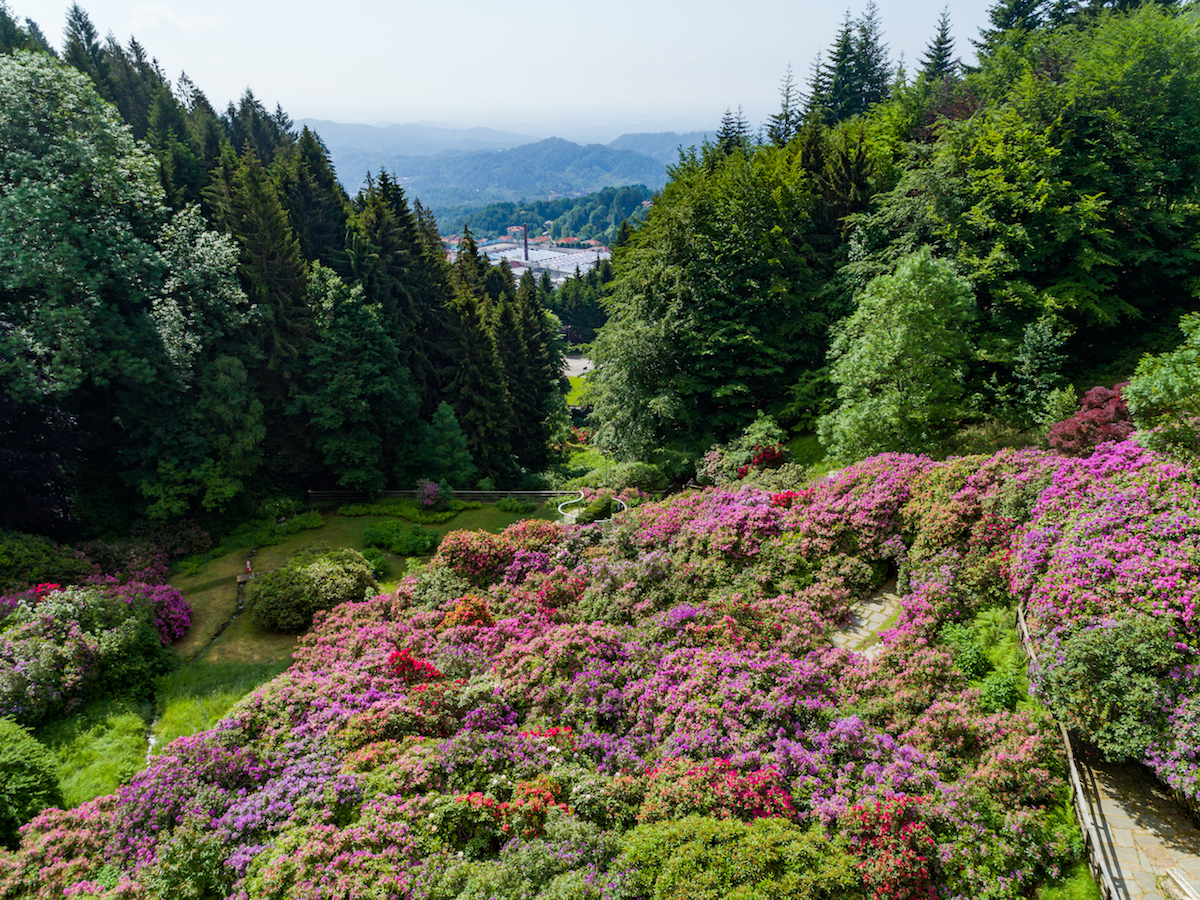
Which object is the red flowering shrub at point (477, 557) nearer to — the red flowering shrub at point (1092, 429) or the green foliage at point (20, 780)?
the green foliage at point (20, 780)

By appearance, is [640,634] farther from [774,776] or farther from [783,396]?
[783,396]

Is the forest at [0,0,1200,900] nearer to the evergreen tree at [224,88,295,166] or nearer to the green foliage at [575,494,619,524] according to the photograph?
the green foliage at [575,494,619,524]

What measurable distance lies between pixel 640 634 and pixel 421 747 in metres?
4.05

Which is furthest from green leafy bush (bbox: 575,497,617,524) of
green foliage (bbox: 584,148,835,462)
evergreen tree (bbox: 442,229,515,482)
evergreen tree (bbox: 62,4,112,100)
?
evergreen tree (bbox: 62,4,112,100)

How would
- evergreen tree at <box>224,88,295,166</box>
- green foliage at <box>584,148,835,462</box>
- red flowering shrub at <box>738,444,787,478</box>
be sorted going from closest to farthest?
red flowering shrub at <box>738,444,787,478</box> < green foliage at <box>584,148,835,462</box> < evergreen tree at <box>224,88,295,166</box>

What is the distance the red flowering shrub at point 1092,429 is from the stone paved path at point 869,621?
4.96 m

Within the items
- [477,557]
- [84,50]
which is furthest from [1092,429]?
[84,50]

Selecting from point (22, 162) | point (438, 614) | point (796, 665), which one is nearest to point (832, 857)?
point (796, 665)

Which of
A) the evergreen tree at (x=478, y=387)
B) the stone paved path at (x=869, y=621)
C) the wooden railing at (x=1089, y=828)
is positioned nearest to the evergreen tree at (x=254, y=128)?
the evergreen tree at (x=478, y=387)

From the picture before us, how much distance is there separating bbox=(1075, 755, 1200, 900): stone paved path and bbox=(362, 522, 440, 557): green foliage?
1697 cm

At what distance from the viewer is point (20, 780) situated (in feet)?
30.8

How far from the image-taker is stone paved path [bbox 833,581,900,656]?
10.9 metres

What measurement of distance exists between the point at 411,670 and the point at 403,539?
964cm

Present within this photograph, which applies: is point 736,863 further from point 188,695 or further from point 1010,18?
point 1010,18
